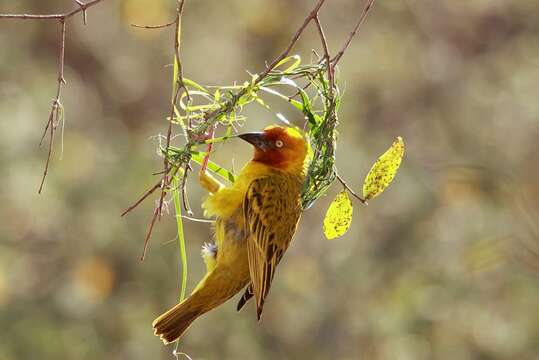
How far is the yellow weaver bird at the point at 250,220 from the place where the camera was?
3.72 m

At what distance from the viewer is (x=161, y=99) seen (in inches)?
451

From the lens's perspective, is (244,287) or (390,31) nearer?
(244,287)

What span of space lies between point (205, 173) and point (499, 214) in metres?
5.24

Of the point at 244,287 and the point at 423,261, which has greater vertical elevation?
the point at 244,287

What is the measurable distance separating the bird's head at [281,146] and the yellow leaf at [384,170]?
0.97m

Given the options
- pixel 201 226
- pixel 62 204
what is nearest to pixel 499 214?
pixel 201 226

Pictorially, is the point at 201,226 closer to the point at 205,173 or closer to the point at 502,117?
the point at 502,117

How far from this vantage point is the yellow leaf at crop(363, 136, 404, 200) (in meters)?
2.79

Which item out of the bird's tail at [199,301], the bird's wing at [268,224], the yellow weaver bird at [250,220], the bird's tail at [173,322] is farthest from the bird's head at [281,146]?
the bird's tail at [173,322]

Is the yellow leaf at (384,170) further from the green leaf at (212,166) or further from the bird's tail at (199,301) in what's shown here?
the bird's tail at (199,301)

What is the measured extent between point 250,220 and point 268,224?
0.08 meters

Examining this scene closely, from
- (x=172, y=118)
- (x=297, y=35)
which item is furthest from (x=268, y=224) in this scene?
(x=297, y=35)

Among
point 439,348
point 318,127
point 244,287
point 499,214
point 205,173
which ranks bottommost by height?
point 439,348

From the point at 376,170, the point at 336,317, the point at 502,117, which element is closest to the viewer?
the point at 376,170
